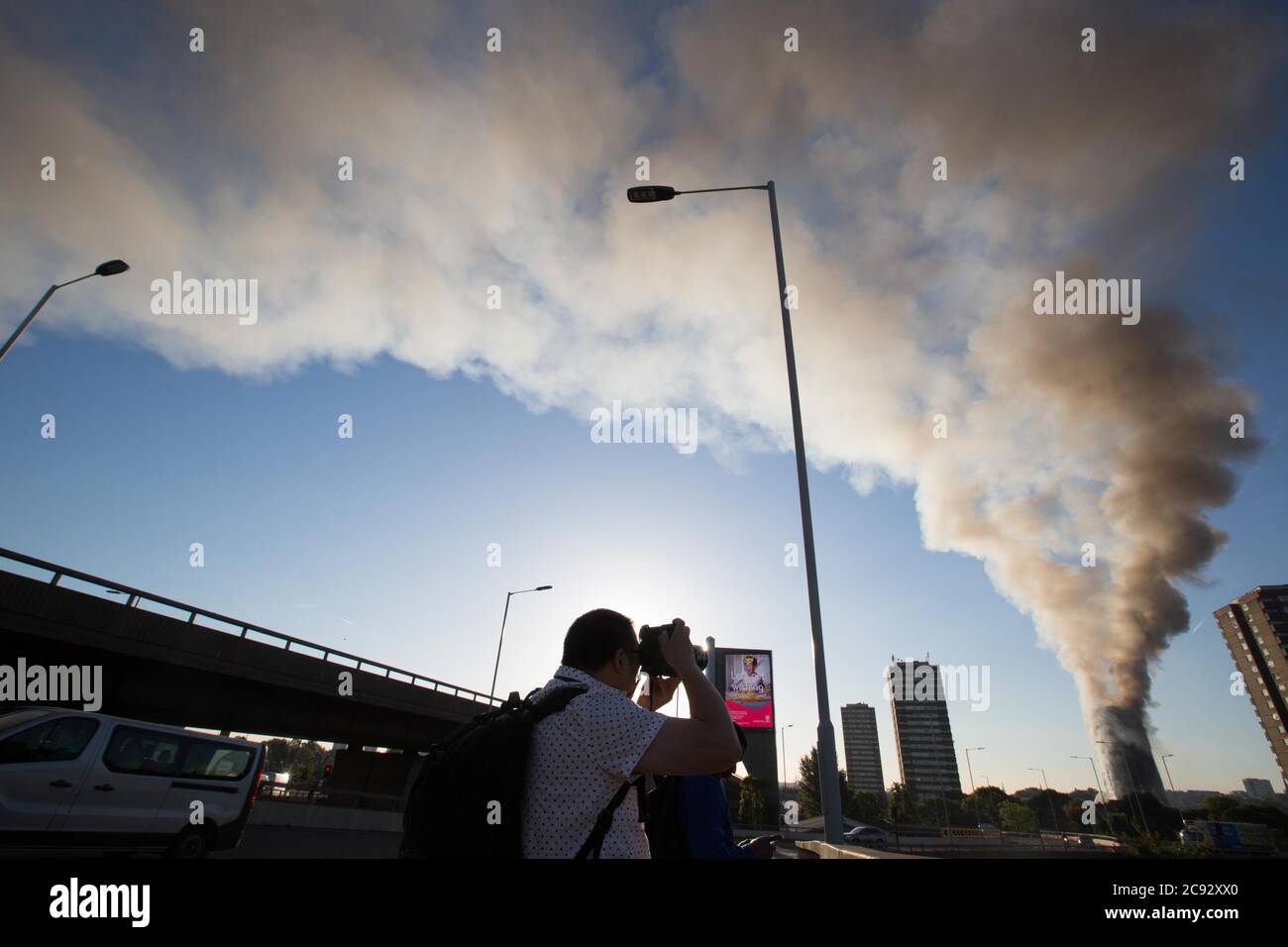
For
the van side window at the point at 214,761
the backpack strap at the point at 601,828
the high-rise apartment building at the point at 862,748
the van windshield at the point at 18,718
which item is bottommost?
the high-rise apartment building at the point at 862,748

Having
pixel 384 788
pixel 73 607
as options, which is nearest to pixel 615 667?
pixel 73 607

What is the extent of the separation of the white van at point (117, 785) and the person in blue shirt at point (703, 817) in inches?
421

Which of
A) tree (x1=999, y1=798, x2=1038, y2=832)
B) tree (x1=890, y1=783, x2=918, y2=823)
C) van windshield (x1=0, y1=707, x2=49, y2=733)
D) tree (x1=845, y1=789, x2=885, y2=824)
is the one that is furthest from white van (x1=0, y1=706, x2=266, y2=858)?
tree (x1=890, y1=783, x2=918, y2=823)

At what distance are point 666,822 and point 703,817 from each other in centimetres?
20

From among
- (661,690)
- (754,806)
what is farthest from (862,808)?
(661,690)

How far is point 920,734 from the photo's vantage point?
6644 inches

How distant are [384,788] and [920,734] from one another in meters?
181

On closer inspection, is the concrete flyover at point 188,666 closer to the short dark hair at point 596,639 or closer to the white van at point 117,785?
the white van at point 117,785

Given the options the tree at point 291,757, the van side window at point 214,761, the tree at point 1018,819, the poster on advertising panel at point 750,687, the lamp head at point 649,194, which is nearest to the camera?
the van side window at point 214,761

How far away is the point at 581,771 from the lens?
1980 mm

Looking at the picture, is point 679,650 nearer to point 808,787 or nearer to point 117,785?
point 117,785

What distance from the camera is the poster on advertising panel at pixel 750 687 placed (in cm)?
4200

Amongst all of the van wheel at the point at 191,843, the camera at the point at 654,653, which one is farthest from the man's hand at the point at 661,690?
the van wheel at the point at 191,843
